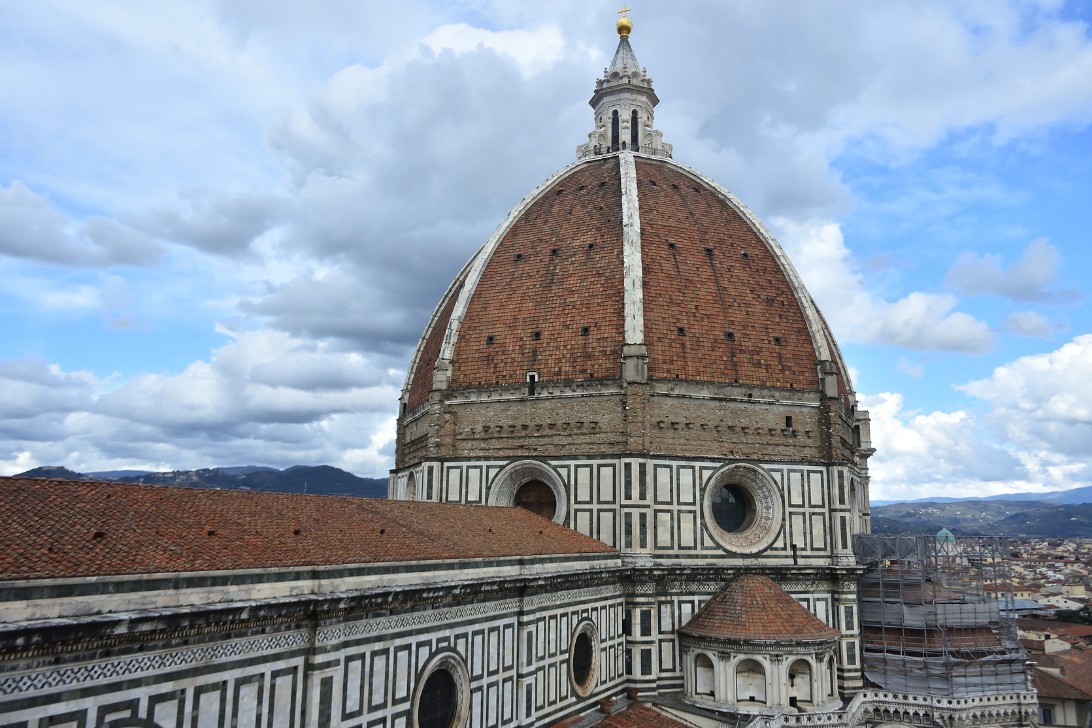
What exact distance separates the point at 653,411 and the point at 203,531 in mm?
15208

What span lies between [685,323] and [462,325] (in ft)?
25.1

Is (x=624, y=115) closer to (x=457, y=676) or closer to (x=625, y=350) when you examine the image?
(x=625, y=350)

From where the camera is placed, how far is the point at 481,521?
64.3ft

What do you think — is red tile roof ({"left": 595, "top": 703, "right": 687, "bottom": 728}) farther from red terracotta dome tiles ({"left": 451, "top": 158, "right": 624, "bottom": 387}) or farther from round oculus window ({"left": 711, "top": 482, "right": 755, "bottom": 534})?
red terracotta dome tiles ({"left": 451, "top": 158, "right": 624, "bottom": 387})

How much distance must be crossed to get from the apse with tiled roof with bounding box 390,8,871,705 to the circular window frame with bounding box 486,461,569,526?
66 mm

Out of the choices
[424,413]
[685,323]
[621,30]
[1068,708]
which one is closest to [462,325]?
[424,413]

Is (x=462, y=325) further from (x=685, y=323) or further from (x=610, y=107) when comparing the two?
(x=610, y=107)

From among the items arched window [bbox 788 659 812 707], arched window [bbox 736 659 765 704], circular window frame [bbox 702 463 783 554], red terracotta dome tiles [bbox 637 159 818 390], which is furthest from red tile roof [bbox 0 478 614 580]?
red terracotta dome tiles [bbox 637 159 818 390]

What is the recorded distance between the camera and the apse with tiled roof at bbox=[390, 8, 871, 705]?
78.7ft

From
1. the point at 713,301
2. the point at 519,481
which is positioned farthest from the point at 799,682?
the point at 713,301

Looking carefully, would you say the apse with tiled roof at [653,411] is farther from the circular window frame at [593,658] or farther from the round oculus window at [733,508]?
the circular window frame at [593,658]

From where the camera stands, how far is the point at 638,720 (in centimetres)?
2047

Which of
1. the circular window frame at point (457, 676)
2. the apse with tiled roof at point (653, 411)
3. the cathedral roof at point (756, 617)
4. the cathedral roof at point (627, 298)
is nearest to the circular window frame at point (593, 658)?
the apse with tiled roof at point (653, 411)

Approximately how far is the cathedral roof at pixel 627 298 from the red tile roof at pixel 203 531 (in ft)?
28.7
